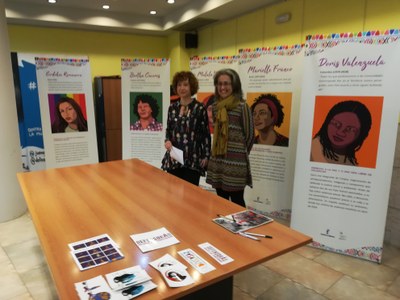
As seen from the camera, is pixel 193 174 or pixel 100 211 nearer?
pixel 100 211

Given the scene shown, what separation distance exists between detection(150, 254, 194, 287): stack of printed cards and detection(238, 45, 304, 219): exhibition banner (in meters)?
2.31

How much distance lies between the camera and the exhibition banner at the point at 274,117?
314 centimetres

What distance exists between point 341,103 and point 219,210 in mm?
1507

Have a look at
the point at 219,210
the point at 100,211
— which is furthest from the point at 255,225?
the point at 100,211

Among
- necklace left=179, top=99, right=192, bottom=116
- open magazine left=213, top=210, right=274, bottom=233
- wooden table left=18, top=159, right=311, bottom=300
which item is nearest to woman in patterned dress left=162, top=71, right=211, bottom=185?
necklace left=179, top=99, right=192, bottom=116

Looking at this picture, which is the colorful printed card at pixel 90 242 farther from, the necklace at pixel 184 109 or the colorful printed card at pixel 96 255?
the necklace at pixel 184 109

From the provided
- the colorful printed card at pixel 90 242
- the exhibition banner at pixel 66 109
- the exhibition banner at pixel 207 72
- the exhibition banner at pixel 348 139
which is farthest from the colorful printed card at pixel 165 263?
the exhibition banner at pixel 66 109

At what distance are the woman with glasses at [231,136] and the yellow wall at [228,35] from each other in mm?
1679

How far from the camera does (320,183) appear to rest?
8.75ft

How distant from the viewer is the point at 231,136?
2582mm

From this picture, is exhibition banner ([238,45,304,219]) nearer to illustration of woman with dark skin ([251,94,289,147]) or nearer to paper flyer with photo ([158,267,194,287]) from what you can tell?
illustration of woman with dark skin ([251,94,289,147])

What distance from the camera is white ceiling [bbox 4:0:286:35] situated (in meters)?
4.31

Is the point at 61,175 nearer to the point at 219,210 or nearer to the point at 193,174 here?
the point at 193,174

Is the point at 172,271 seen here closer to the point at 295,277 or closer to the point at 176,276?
the point at 176,276
